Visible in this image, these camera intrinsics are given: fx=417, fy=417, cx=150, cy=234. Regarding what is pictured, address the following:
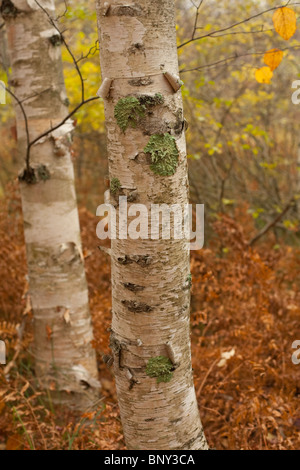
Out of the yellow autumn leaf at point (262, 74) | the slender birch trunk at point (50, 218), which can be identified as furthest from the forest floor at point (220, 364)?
the yellow autumn leaf at point (262, 74)

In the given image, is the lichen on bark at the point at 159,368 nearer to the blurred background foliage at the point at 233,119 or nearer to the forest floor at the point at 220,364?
the forest floor at the point at 220,364

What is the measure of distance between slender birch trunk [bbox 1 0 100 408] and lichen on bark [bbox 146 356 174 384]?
1.20m

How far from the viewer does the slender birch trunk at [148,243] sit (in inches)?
50.1

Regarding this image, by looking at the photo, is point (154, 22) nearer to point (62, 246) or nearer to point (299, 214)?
point (62, 246)

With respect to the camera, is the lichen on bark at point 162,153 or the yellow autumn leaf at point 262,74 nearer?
the lichen on bark at point 162,153

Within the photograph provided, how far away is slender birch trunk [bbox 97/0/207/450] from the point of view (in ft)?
4.18

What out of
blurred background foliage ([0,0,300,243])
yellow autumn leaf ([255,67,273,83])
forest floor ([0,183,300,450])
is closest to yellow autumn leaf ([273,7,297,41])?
yellow autumn leaf ([255,67,273,83])

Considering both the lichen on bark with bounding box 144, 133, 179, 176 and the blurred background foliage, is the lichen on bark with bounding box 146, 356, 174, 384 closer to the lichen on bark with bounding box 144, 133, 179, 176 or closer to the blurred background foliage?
the lichen on bark with bounding box 144, 133, 179, 176

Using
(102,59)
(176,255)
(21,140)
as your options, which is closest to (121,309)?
(176,255)

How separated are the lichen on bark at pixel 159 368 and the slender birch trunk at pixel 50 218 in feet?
3.95

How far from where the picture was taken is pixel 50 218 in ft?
8.18
